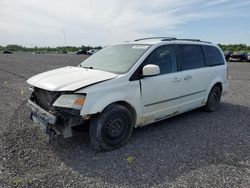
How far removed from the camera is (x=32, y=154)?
3.49 m

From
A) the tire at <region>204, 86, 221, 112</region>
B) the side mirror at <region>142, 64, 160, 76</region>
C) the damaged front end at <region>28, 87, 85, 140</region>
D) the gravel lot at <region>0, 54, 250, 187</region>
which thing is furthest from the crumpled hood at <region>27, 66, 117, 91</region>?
the tire at <region>204, 86, 221, 112</region>

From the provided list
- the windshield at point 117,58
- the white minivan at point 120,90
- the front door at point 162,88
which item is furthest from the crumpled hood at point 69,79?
the front door at point 162,88

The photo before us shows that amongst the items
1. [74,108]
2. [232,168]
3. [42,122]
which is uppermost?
[74,108]

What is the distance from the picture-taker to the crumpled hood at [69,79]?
331 centimetres

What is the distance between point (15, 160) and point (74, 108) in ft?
3.88

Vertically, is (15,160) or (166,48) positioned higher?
(166,48)

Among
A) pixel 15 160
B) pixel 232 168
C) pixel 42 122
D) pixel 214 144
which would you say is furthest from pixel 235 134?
pixel 15 160

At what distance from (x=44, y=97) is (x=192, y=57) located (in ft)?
10.8

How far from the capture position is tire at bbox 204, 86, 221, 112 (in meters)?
5.70

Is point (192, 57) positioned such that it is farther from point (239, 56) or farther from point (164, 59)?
point (239, 56)

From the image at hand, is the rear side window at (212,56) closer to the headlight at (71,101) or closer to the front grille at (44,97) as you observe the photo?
the headlight at (71,101)

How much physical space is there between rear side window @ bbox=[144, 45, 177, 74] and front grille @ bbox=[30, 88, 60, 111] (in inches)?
67.0

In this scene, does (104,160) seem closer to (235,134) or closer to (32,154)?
(32,154)

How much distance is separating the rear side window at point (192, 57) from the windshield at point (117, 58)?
1003 mm
